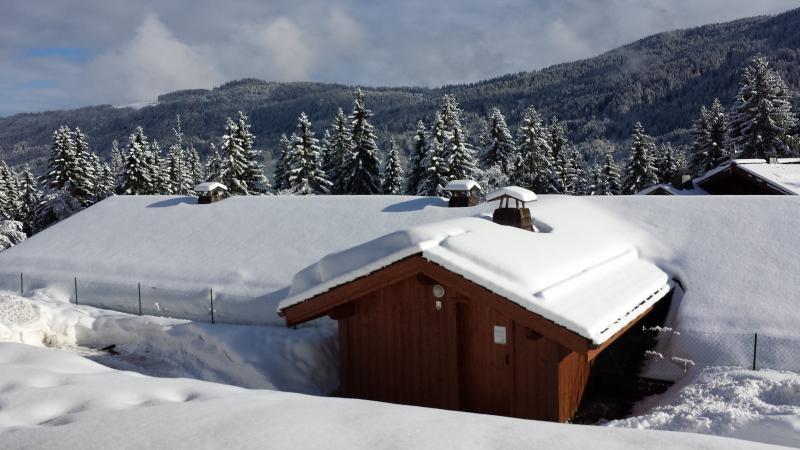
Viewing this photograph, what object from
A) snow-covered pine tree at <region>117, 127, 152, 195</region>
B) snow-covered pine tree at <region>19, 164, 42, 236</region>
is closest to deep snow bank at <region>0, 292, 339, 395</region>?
snow-covered pine tree at <region>117, 127, 152, 195</region>

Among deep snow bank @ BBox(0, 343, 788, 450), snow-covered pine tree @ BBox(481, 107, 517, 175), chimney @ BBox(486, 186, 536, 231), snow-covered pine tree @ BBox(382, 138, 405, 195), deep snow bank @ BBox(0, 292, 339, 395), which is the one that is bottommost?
deep snow bank @ BBox(0, 292, 339, 395)

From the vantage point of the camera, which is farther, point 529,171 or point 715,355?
point 529,171

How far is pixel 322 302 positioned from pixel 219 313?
335 inches

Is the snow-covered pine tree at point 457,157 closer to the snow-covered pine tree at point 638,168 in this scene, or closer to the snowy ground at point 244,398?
the snow-covered pine tree at point 638,168

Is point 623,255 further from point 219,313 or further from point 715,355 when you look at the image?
point 219,313

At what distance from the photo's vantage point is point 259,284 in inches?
795

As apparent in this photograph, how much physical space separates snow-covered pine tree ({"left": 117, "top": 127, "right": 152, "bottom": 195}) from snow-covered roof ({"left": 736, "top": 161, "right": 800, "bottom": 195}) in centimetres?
4126

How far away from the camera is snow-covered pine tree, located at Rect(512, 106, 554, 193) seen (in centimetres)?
5084

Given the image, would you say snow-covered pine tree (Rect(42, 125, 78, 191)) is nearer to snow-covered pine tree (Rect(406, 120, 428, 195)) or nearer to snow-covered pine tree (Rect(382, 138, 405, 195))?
snow-covered pine tree (Rect(382, 138, 405, 195))

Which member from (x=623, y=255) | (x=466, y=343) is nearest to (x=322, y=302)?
(x=466, y=343)

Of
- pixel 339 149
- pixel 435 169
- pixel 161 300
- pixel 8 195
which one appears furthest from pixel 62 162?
pixel 161 300

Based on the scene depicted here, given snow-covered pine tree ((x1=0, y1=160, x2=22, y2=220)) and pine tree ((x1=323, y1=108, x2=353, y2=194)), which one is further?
snow-covered pine tree ((x1=0, y1=160, x2=22, y2=220))

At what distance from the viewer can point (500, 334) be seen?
11344 millimetres

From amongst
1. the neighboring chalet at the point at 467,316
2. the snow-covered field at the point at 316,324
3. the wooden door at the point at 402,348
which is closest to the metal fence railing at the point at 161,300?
the snow-covered field at the point at 316,324
